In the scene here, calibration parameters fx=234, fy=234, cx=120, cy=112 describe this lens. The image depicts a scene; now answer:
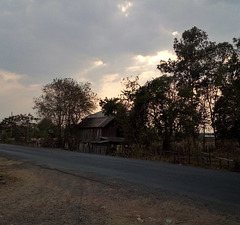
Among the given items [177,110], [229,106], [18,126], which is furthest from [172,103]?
[18,126]

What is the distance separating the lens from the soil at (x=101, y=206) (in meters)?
5.00

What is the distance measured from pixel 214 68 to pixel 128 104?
1401 centimetres

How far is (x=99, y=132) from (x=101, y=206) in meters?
35.9

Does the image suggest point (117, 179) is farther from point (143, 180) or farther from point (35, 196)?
point (35, 196)

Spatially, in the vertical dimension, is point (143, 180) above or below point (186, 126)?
below

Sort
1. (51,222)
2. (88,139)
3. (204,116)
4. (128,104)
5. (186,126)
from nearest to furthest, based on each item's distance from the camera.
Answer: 1. (51,222)
2. (186,126)
3. (128,104)
4. (204,116)
5. (88,139)

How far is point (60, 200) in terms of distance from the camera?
6527 millimetres

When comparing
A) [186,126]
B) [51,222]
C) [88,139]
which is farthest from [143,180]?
[88,139]

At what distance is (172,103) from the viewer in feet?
80.6

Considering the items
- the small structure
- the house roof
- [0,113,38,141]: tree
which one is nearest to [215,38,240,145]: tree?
the small structure

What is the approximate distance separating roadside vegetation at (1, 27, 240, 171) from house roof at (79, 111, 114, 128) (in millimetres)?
1504

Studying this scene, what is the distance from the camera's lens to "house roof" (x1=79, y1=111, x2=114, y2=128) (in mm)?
41812

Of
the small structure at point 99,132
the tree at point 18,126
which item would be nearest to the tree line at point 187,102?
the small structure at point 99,132

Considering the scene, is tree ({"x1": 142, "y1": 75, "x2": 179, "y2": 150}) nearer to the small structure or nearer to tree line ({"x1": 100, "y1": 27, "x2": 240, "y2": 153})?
tree line ({"x1": 100, "y1": 27, "x2": 240, "y2": 153})
